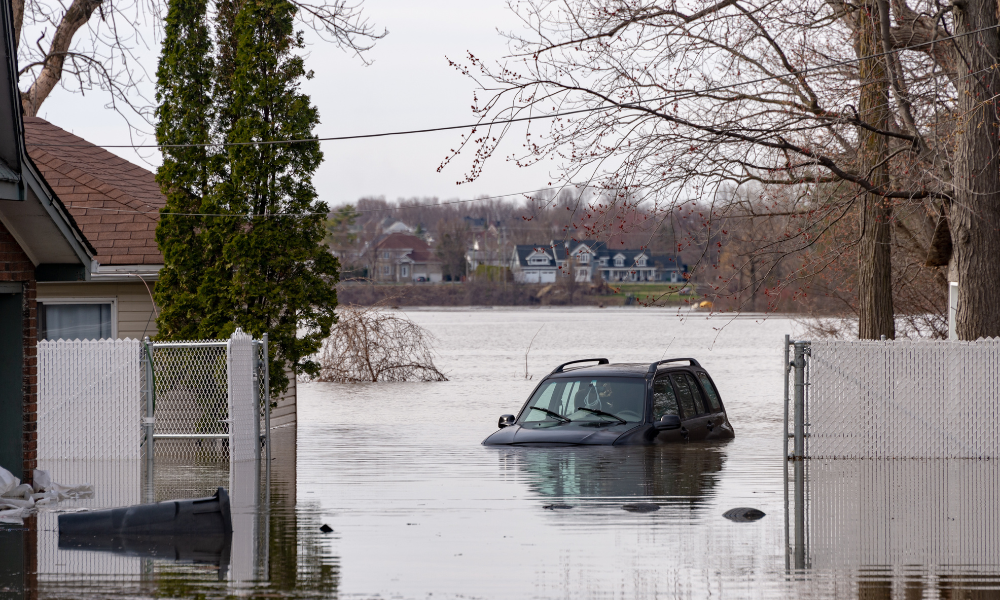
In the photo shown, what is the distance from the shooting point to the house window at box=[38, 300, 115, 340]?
18078 millimetres

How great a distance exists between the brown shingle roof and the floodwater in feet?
14.1

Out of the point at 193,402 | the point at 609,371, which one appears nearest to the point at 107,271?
the point at 193,402

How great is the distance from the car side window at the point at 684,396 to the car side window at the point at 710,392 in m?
A: 0.46

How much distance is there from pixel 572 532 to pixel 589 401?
470 centimetres

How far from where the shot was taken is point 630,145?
1440cm


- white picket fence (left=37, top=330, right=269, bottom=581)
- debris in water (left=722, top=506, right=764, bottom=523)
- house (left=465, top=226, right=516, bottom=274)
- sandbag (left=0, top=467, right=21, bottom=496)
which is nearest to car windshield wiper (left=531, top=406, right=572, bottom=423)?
white picket fence (left=37, top=330, right=269, bottom=581)

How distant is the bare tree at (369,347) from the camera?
35.4m

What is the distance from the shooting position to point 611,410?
14.1 metres

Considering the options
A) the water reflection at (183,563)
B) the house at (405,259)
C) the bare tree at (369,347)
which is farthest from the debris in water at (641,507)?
the house at (405,259)

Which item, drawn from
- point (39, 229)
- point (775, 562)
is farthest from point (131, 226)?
point (775, 562)

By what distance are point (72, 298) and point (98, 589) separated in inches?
442

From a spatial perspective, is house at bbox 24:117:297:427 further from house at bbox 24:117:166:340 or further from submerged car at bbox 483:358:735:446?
submerged car at bbox 483:358:735:446

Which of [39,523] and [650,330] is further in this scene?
[650,330]

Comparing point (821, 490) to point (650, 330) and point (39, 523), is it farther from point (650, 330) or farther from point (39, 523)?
point (650, 330)
